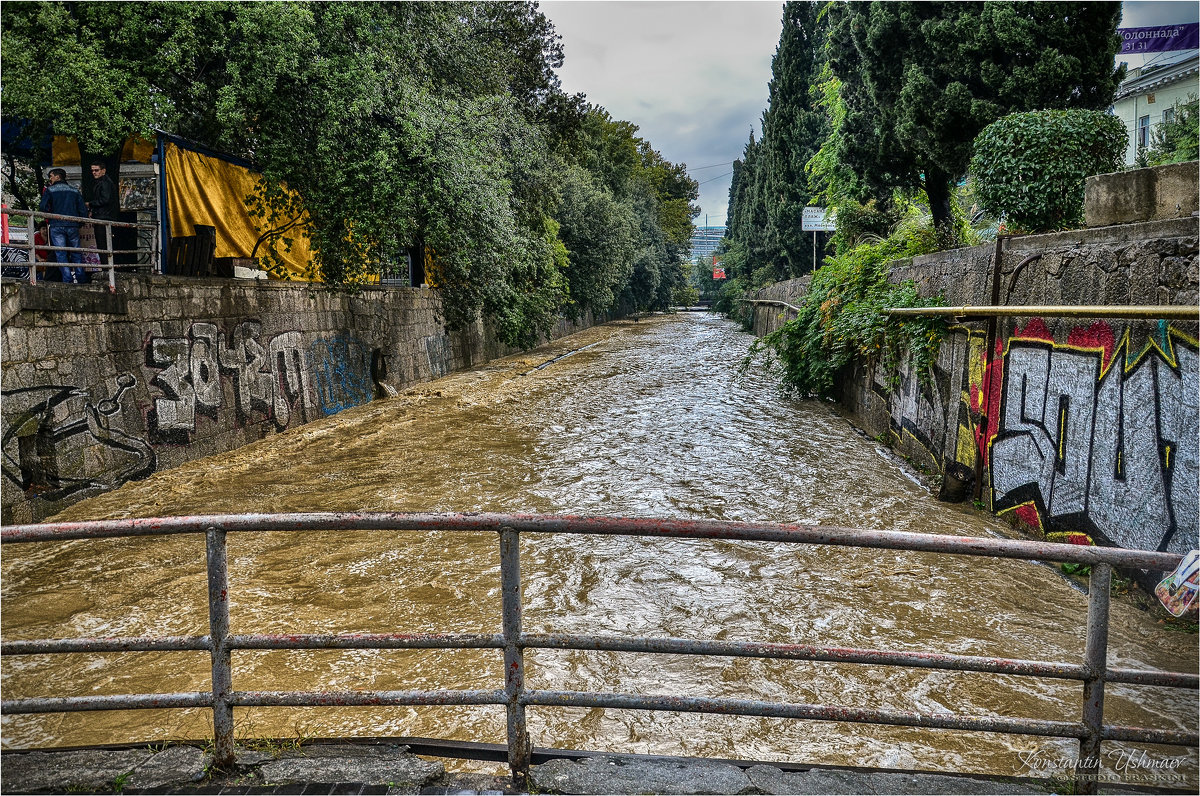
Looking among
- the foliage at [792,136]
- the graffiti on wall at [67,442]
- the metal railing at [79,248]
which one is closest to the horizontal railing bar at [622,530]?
the graffiti on wall at [67,442]

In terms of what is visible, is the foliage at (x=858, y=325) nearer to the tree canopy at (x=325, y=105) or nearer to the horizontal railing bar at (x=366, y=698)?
the tree canopy at (x=325, y=105)

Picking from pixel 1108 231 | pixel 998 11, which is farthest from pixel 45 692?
pixel 998 11

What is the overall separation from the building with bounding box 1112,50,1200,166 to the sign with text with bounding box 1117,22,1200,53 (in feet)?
26.4

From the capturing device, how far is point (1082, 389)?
19.2 feet

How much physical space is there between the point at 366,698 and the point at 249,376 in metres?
10.2

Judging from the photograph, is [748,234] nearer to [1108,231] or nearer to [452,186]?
[452,186]

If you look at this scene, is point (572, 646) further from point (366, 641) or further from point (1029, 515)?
point (1029, 515)

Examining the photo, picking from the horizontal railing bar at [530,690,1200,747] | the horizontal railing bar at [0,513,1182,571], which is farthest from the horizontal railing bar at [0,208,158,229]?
the horizontal railing bar at [530,690,1200,747]

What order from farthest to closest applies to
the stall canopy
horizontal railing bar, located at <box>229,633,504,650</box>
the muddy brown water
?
the stall canopy → the muddy brown water → horizontal railing bar, located at <box>229,633,504,650</box>

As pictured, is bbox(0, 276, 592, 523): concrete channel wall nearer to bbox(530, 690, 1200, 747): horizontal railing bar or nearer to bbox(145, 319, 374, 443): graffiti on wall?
bbox(145, 319, 374, 443): graffiti on wall

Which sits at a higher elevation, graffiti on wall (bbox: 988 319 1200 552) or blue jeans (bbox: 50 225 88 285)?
blue jeans (bbox: 50 225 88 285)

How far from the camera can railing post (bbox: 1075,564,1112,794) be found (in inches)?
98.6

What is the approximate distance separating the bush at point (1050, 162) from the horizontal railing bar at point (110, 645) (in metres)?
7.73

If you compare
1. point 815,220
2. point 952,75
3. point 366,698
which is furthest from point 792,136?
point 366,698
